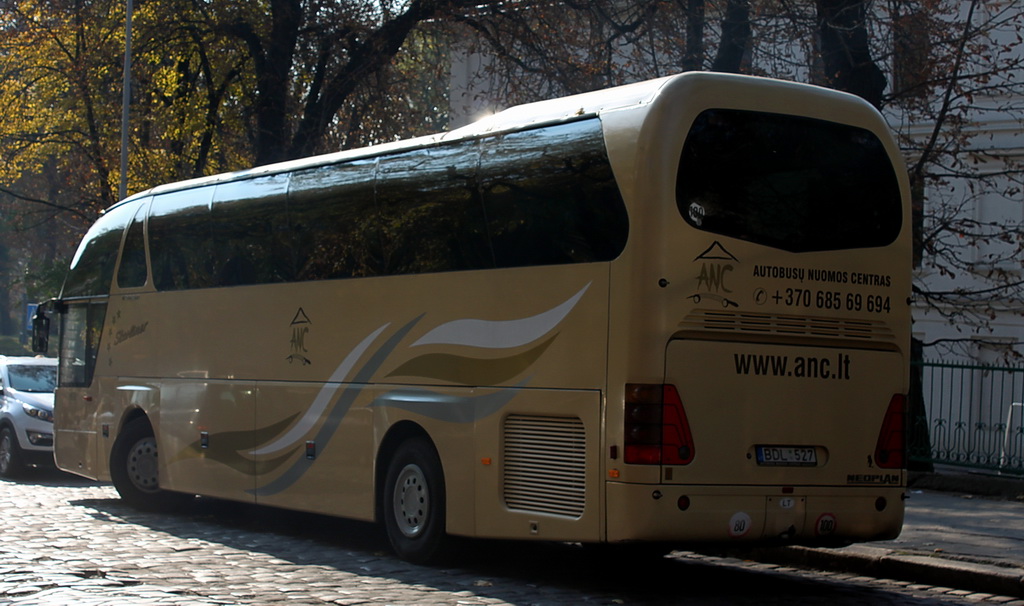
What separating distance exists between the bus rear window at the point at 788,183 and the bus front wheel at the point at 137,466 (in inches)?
328

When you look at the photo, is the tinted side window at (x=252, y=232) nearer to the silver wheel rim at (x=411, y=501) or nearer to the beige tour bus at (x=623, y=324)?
the beige tour bus at (x=623, y=324)

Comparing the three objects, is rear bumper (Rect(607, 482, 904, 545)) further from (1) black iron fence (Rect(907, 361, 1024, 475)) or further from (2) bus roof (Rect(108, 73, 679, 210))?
(1) black iron fence (Rect(907, 361, 1024, 475))

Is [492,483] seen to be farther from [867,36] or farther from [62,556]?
[867,36]

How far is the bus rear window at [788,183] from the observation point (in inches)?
348

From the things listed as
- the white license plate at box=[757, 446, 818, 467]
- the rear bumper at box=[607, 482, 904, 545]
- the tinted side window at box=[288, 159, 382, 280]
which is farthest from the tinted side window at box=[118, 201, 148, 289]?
the white license plate at box=[757, 446, 818, 467]

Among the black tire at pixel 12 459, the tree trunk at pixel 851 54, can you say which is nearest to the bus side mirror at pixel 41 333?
the black tire at pixel 12 459

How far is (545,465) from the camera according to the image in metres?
9.29

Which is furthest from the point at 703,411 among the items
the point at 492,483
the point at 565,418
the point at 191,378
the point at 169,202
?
the point at 169,202

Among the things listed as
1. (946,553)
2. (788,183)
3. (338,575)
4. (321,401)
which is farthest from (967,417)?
(338,575)

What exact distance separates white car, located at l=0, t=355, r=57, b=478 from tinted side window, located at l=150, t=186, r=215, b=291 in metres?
5.86

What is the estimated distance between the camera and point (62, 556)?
10258 millimetres

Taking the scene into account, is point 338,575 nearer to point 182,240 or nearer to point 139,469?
point 182,240

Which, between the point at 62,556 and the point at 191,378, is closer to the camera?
the point at 62,556

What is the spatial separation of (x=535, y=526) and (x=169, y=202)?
24.9ft
